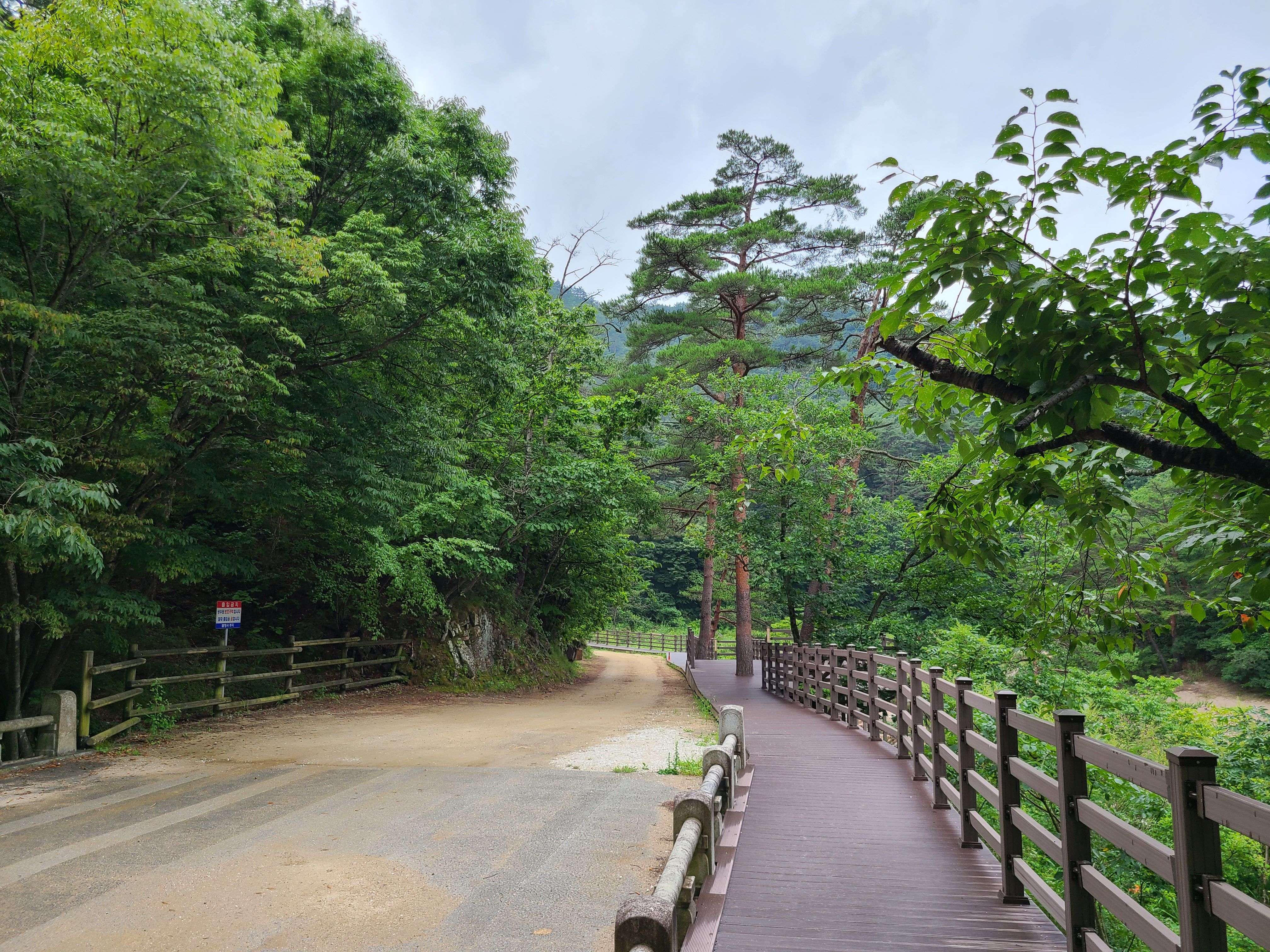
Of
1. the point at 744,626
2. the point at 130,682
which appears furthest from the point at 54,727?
the point at 744,626

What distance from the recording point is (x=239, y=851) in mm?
5254

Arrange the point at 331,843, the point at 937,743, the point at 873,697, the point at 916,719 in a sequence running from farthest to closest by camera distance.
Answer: the point at 873,697 < the point at 916,719 < the point at 937,743 < the point at 331,843

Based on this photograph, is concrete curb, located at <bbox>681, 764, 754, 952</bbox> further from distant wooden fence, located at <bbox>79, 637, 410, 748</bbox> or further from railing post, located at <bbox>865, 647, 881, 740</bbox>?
distant wooden fence, located at <bbox>79, 637, 410, 748</bbox>

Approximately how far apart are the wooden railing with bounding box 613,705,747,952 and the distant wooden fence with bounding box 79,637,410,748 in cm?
755

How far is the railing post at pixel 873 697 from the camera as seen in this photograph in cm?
909

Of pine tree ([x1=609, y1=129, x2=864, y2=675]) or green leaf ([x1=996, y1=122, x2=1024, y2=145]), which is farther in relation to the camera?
pine tree ([x1=609, y1=129, x2=864, y2=675])

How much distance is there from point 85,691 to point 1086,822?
10137mm

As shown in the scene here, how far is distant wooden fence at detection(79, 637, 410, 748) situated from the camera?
9.02 m

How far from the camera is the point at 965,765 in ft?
16.7

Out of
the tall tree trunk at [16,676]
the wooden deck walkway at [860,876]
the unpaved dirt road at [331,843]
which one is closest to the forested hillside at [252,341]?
the tall tree trunk at [16,676]

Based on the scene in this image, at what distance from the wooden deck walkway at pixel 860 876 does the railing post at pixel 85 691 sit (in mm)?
7772

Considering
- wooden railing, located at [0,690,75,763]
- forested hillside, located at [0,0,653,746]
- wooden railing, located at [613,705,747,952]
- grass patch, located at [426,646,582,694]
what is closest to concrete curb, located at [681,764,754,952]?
wooden railing, located at [613,705,747,952]

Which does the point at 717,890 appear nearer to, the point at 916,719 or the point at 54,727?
the point at 916,719

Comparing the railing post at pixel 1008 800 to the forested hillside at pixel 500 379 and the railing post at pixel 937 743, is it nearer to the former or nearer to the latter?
the forested hillside at pixel 500 379
